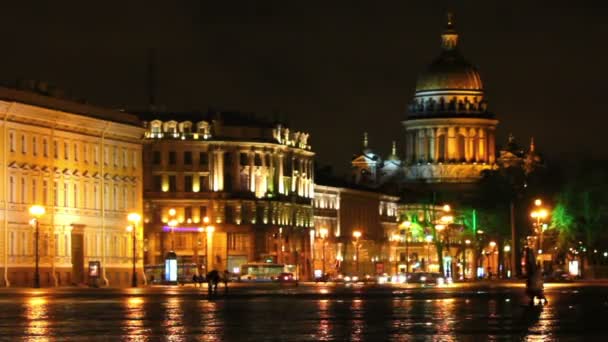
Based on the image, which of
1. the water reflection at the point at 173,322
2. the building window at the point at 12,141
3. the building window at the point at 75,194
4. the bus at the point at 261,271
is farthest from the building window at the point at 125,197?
the water reflection at the point at 173,322

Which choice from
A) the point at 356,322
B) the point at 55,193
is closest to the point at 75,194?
the point at 55,193

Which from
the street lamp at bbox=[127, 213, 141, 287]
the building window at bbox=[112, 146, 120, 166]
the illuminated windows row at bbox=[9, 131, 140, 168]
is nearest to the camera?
the illuminated windows row at bbox=[9, 131, 140, 168]

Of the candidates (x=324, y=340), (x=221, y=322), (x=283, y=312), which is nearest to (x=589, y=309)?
(x=283, y=312)

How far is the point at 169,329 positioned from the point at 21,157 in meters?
80.9

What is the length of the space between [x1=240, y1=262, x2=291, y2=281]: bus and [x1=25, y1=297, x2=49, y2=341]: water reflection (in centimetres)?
9217

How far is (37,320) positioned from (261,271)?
118 meters

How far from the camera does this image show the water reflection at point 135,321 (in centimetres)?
5072

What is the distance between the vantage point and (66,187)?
14038 cm

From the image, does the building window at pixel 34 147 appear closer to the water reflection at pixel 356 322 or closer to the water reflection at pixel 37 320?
the water reflection at pixel 37 320

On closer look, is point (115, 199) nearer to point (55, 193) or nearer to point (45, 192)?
point (55, 193)

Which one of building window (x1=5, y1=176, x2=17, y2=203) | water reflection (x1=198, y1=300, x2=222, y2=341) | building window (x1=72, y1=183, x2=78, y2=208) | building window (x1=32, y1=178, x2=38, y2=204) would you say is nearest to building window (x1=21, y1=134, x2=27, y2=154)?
building window (x1=32, y1=178, x2=38, y2=204)

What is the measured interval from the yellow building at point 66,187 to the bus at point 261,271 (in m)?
20.1

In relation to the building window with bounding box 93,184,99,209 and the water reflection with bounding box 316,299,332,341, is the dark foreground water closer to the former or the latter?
the water reflection with bounding box 316,299,332,341

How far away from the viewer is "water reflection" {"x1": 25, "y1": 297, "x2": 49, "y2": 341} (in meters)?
50.6
